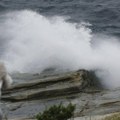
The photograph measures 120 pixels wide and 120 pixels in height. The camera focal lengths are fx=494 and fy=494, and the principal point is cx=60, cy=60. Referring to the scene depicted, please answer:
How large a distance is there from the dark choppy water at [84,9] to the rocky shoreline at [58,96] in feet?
58.1

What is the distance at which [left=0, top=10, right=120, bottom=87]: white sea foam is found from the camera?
94.2ft

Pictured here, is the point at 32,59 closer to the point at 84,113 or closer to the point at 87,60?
the point at 87,60

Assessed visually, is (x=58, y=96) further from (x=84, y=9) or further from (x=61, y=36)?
(x=84, y=9)

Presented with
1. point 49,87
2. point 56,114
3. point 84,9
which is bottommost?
point 49,87

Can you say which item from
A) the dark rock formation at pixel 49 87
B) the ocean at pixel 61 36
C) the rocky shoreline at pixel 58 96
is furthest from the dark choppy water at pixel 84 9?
the rocky shoreline at pixel 58 96

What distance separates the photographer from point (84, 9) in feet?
165

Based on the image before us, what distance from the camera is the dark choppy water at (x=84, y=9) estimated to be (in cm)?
4356

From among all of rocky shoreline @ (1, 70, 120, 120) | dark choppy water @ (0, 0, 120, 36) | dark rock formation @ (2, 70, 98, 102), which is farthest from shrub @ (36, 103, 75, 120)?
dark choppy water @ (0, 0, 120, 36)

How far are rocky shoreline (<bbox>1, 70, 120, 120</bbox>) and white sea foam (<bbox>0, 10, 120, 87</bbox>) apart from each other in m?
3.40

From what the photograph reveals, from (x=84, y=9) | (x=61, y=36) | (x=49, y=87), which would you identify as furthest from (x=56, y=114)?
(x=84, y=9)

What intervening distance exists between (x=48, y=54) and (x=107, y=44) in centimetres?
472

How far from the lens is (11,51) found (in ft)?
110

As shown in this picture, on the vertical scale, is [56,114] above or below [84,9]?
below

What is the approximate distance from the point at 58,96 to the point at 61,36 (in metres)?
16.5
